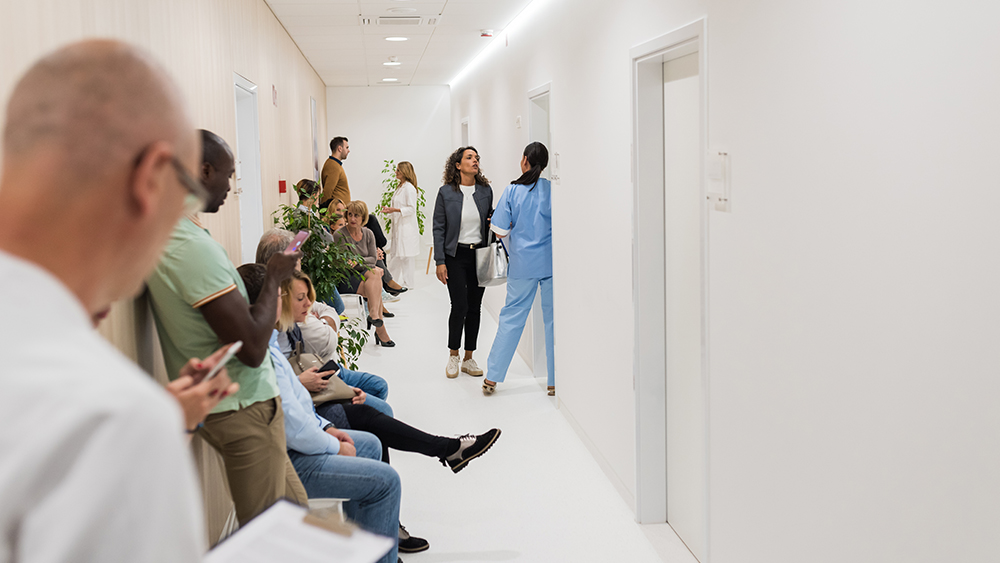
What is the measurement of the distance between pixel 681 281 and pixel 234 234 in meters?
2.22

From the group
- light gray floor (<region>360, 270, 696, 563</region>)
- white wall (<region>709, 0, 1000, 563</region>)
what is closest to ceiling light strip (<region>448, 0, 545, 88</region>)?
light gray floor (<region>360, 270, 696, 563</region>)

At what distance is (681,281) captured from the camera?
302cm

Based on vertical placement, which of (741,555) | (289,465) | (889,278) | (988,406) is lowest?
(741,555)

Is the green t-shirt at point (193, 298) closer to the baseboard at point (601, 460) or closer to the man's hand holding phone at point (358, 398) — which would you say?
the man's hand holding phone at point (358, 398)

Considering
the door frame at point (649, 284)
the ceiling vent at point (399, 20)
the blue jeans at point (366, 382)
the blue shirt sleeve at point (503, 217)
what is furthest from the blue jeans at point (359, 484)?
the ceiling vent at point (399, 20)

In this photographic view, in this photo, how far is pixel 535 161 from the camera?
486 cm

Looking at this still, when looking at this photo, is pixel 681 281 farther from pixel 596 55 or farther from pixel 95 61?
pixel 95 61

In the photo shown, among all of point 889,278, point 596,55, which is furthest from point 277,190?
point 889,278

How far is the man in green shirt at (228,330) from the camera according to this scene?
6.20ft

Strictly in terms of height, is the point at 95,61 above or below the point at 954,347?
above

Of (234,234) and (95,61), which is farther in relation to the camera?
(234,234)

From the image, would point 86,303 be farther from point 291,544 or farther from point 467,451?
point 467,451

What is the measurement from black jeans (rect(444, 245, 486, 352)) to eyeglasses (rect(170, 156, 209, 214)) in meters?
4.98

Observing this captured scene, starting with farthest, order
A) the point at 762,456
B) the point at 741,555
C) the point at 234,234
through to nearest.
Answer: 1. the point at 234,234
2. the point at 741,555
3. the point at 762,456
